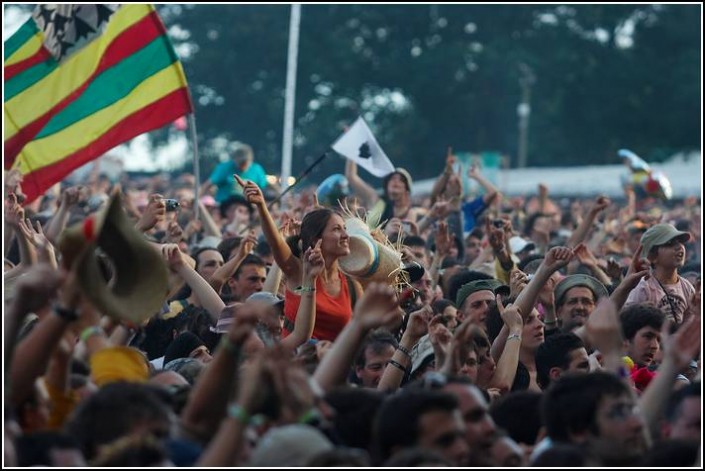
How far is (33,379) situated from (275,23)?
143 feet

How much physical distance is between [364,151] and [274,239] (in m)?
6.09

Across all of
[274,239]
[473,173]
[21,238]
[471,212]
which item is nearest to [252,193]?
[274,239]

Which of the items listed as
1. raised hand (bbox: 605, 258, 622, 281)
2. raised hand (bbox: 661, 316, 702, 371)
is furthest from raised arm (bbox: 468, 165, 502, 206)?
raised hand (bbox: 661, 316, 702, 371)

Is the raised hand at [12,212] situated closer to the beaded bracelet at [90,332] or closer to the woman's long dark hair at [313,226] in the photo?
the woman's long dark hair at [313,226]

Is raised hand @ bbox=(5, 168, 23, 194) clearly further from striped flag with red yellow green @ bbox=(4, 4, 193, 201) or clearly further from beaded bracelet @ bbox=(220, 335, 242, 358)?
beaded bracelet @ bbox=(220, 335, 242, 358)

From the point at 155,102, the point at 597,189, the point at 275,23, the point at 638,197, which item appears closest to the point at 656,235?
the point at 155,102

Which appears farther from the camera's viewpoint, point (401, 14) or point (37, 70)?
point (401, 14)

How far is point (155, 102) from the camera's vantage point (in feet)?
37.5

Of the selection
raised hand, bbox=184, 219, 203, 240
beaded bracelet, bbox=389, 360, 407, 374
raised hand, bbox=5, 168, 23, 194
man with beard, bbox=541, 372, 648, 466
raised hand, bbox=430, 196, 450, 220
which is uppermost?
man with beard, bbox=541, 372, 648, 466

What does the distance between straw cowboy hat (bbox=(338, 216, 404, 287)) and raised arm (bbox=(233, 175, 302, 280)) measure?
11.2 inches

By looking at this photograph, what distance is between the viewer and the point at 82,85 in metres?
11.3

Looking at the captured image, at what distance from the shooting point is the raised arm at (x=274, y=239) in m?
8.39

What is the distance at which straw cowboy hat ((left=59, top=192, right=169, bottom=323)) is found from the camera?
220 inches

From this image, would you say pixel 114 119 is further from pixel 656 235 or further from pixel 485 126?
pixel 485 126
